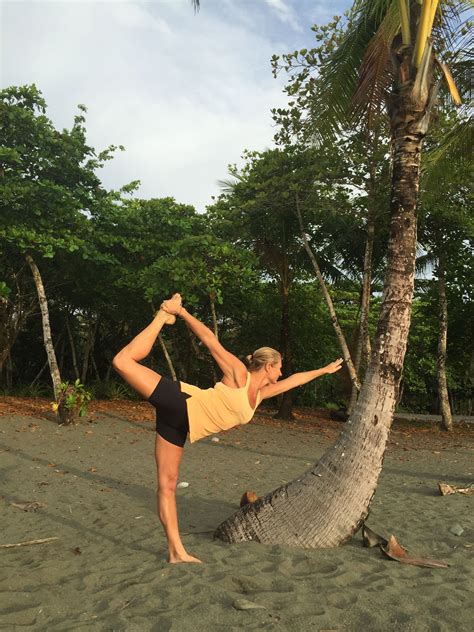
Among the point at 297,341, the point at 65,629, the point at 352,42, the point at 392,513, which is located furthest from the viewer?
the point at 297,341

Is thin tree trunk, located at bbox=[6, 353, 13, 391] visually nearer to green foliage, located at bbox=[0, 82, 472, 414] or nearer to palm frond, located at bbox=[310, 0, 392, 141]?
green foliage, located at bbox=[0, 82, 472, 414]

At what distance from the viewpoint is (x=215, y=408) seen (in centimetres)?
365

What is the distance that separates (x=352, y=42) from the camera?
7773 mm

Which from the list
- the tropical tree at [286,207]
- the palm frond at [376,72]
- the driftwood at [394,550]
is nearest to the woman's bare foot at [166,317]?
the driftwood at [394,550]

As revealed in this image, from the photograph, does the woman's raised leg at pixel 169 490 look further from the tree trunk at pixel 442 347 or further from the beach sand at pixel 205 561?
the tree trunk at pixel 442 347

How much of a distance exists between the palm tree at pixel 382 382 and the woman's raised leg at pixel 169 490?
0.68 meters

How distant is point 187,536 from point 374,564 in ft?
5.66

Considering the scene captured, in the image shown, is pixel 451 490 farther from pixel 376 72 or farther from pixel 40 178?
pixel 40 178

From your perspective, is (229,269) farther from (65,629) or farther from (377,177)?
(65,629)

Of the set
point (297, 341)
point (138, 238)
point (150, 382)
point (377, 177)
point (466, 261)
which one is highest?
point (377, 177)

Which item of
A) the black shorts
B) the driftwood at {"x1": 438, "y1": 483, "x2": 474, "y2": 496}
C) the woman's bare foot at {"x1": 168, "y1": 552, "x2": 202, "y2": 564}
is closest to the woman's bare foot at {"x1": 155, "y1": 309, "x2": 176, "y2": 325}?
the black shorts

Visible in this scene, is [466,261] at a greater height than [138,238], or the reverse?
[466,261]

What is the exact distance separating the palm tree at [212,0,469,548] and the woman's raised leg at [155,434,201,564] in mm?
681

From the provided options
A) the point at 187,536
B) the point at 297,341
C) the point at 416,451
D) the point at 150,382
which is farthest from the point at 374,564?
the point at 297,341
